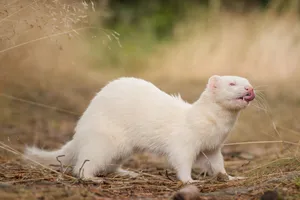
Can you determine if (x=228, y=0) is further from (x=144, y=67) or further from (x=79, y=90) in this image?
(x=79, y=90)

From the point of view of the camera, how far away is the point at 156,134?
4.08m

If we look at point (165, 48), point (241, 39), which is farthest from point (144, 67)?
point (241, 39)

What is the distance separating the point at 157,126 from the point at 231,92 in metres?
0.61

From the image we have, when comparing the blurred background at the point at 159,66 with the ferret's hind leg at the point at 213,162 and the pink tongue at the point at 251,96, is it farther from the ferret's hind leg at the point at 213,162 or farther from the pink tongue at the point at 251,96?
the ferret's hind leg at the point at 213,162

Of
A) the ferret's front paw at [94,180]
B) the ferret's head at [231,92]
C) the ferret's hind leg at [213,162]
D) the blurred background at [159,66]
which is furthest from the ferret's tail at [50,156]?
the ferret's head at [231,92]

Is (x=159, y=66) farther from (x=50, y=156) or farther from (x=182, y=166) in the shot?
(x=182, y=166)

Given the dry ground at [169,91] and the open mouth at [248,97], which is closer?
the dry ground at [169,91]

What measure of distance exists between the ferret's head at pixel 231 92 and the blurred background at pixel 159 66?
1.09 ft

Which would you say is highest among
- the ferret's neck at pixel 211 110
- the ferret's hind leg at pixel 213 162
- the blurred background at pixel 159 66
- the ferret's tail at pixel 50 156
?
the blurred background at pixel 159 66

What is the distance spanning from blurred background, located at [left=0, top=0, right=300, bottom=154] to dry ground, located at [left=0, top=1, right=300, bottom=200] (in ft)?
0.07

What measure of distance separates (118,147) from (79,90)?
5311 millimetres

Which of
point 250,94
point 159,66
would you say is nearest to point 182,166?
point 250,94

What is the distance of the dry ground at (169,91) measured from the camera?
360 centimetres

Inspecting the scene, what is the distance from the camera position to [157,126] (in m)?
4.09
